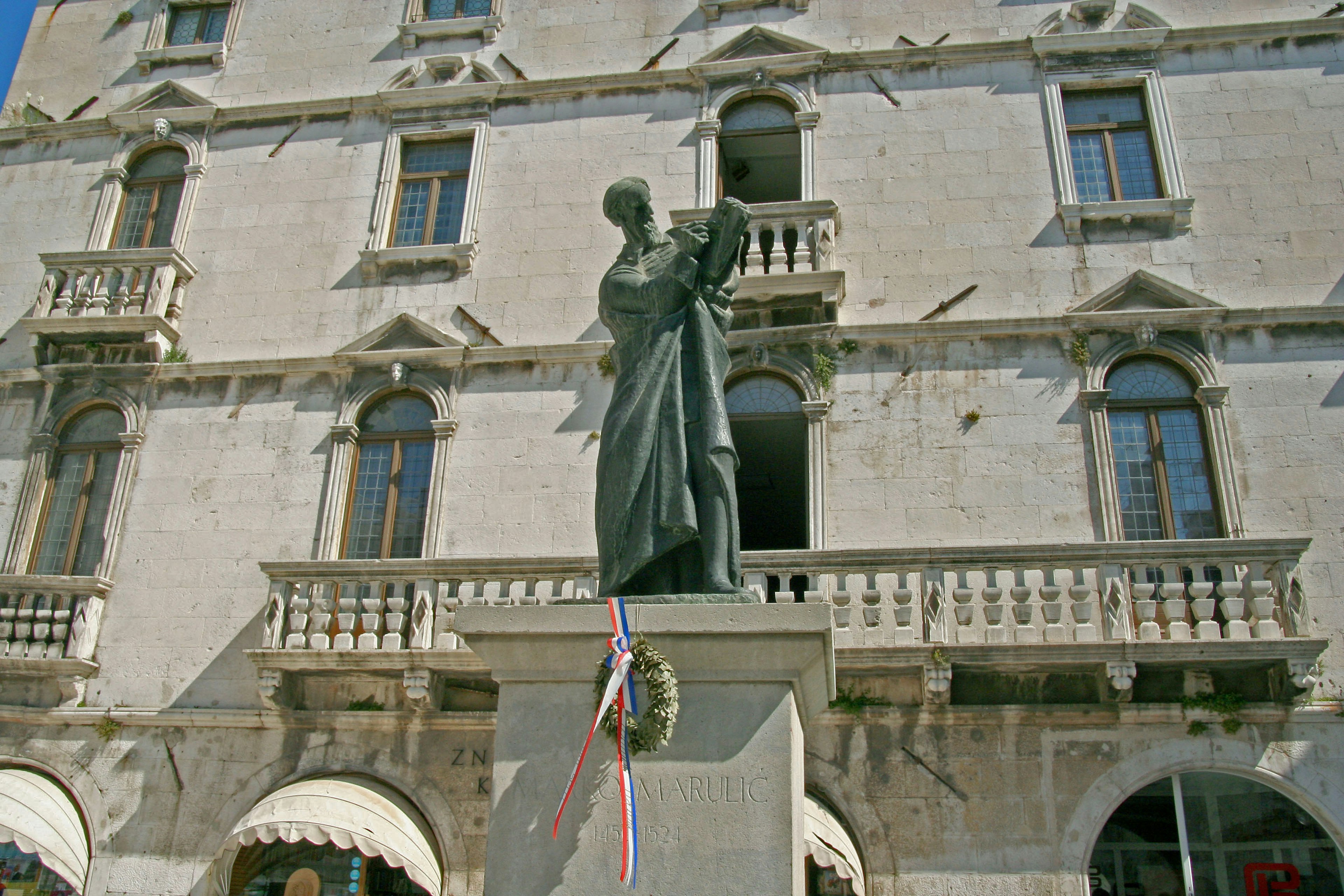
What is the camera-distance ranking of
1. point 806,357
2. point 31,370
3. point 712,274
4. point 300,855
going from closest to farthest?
point 712,274 < point 300,855 < point 806,357 < point 31,370

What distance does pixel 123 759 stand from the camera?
12531 mm

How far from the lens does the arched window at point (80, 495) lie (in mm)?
13961

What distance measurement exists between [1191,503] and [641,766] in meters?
9.19

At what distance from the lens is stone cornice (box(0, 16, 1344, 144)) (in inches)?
563

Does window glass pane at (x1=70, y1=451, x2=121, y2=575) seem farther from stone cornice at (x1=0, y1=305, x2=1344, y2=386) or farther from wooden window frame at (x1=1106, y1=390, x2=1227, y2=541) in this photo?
wooden window frame at (x1=1106, y1=390, x2=1227, y2=541)

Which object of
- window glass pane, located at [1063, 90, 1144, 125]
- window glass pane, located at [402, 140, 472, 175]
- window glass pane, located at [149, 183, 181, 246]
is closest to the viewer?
window glass pane, located at [1063, 90, 1144, 125]

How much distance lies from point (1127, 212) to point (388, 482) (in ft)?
31.3

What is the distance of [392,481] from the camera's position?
1377 centimetres

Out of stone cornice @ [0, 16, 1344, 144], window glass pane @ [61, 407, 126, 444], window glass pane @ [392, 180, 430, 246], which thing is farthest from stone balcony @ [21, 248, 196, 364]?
window glass pane @ [392, 180, 430, 246]

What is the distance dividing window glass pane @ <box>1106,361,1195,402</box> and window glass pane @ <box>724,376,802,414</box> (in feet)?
11.8

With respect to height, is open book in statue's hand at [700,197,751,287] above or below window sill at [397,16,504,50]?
below

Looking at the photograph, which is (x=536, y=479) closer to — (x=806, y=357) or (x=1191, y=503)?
(x=806, y=357)

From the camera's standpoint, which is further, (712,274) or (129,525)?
(129,525)

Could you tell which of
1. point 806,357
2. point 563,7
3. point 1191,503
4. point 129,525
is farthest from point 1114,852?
point 563,7
